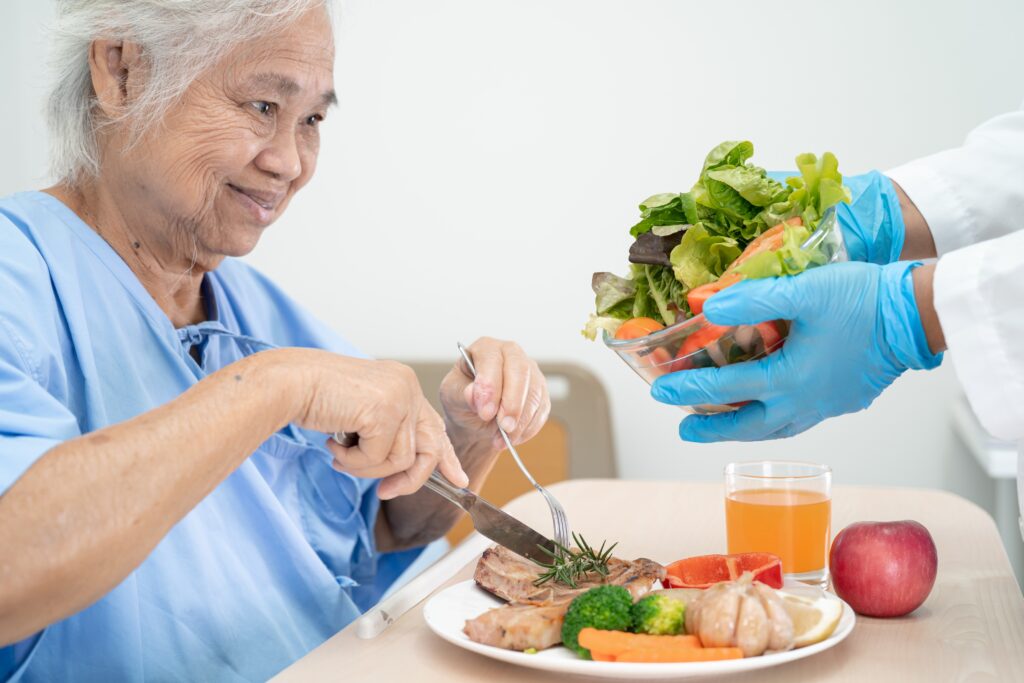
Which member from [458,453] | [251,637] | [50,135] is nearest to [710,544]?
[458,453]

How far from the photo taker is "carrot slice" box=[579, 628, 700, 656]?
0.91 meters

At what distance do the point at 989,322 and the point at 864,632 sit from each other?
1.15 feet

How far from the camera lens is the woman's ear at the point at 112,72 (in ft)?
4.44

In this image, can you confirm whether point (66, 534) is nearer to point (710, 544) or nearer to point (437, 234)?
point (710, 544)

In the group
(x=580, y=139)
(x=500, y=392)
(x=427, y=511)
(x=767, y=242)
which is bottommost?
(x=427, y=511)

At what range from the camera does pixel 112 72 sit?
137 cm

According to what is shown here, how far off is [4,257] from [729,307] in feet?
2.69

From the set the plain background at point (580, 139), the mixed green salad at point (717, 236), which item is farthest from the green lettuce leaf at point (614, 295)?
the plain background at point (580, 139)

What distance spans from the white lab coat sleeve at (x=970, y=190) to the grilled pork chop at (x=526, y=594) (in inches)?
30.4

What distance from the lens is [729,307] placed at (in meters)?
1.01

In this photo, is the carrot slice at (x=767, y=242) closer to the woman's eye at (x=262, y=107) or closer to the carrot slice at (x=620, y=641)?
the carrot slice at (x=620, y=641)

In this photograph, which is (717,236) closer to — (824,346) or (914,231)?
(824,346)

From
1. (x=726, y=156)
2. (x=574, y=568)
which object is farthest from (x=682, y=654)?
(x=726, y=156)

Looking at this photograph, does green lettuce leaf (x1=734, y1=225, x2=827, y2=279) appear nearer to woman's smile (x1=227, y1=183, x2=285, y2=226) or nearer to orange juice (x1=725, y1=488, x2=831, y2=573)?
orange juice (x1=725, y1=488, x2=831, y2=573)
